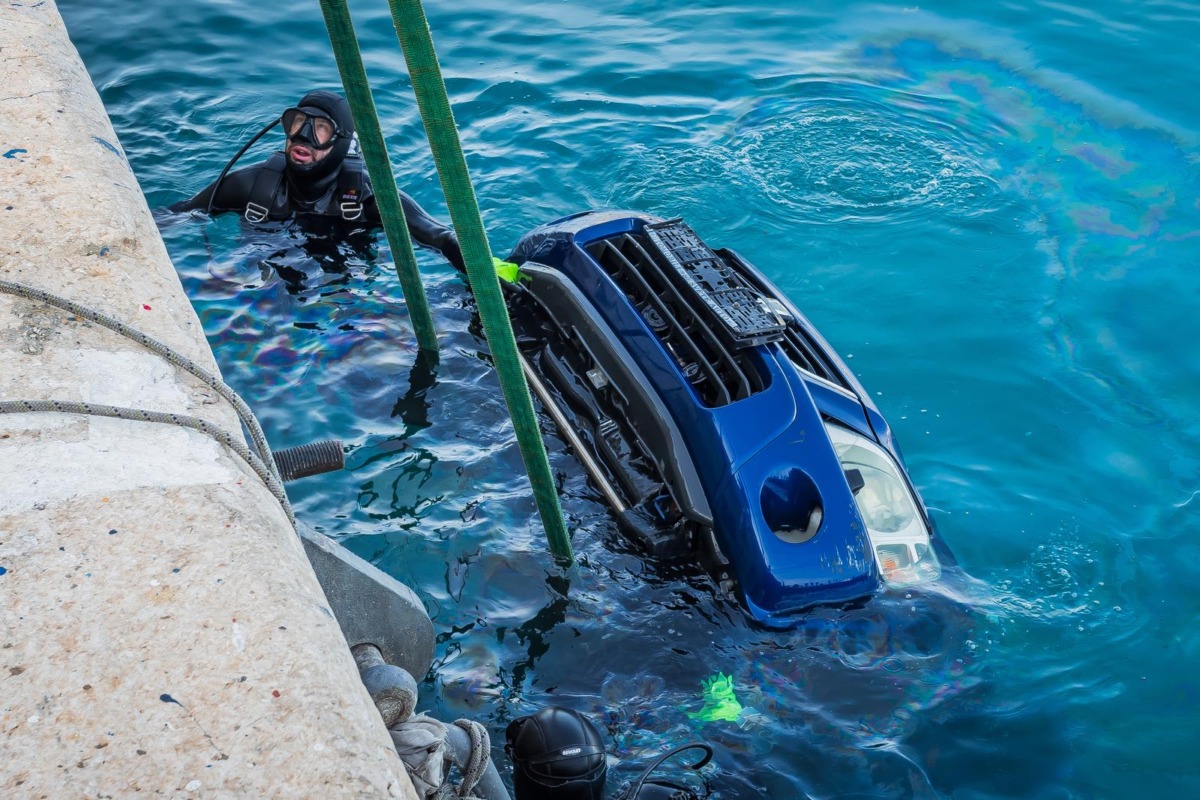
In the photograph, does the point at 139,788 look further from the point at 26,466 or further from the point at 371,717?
the point at 26,466

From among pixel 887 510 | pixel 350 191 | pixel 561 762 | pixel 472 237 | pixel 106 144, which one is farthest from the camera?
pixel 350 191

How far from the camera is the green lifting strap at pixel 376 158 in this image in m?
4.65

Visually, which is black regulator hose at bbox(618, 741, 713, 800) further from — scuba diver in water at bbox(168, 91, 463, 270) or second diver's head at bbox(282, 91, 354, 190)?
second diver's head at bbox(282, 91, 354, 190)

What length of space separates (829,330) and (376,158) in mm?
3247

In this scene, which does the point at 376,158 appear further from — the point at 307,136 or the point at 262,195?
the point at 262,195

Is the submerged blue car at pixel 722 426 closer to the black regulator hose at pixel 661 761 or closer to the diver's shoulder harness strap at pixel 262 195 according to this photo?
the black regulator hose at pixel 661 761

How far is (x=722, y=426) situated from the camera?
13.3 ft

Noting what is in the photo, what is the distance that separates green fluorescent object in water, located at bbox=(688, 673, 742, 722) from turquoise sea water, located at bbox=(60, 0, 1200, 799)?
36 millimetres

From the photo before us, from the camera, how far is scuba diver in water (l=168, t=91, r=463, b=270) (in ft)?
21.2

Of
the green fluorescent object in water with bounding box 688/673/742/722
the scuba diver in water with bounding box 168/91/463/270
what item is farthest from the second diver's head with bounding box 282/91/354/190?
the green fluorescent object in water with bounding box 688/673/742/722

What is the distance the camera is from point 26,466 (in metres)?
1.95

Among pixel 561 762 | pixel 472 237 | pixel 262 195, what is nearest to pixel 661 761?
pixel 561 762

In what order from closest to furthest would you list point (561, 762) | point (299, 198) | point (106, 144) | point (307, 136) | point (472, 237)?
1. point (561, 762)
2. point (106, 144)
3. point (472, 237)
4. point (307, 136)
5. point (299, 198)

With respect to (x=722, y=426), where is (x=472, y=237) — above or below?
above
